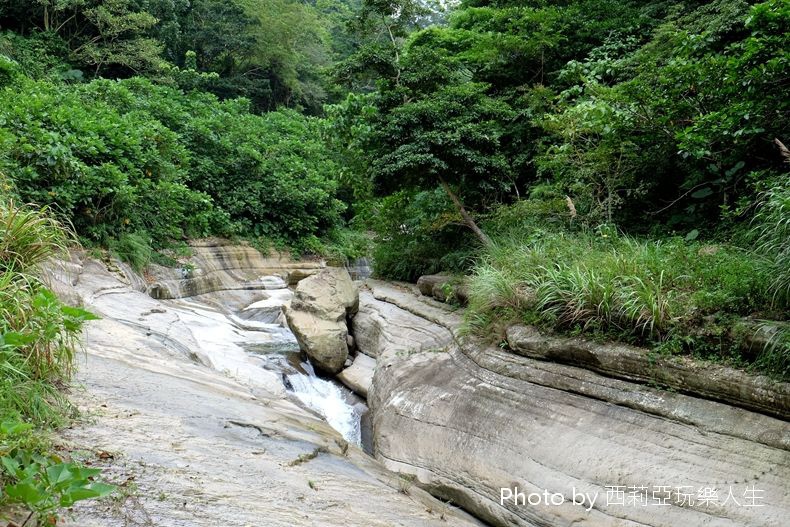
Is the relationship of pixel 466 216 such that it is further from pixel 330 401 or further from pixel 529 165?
pixel 330 401

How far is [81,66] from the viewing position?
60.3 feet

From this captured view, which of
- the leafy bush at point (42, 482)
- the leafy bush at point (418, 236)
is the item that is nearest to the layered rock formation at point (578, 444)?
the leafy bush at point (42, 482)

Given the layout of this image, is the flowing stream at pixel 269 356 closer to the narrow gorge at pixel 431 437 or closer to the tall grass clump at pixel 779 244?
the narrow gorge at pixel 431 437

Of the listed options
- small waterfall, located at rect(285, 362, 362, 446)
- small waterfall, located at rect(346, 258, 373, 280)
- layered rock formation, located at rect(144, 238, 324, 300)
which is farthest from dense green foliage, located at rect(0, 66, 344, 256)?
small waterfall, located at rect(285, 362, 362, 446)

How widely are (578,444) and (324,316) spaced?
15.7 feet

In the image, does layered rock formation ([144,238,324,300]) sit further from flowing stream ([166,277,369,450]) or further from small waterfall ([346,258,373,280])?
small waterfall ([346,258,373,280])

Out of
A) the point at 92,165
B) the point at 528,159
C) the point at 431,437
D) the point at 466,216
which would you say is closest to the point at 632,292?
the point at 431,437

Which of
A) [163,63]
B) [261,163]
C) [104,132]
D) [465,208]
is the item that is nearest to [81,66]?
[163,63]

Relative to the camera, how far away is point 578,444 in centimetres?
393

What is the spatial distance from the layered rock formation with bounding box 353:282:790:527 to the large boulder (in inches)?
80.4

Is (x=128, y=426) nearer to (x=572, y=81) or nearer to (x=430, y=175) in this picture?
(x=430, y=175)

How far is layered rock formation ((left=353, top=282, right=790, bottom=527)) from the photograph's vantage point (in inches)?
129

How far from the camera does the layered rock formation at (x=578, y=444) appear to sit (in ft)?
10.8

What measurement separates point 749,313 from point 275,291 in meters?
9.84
